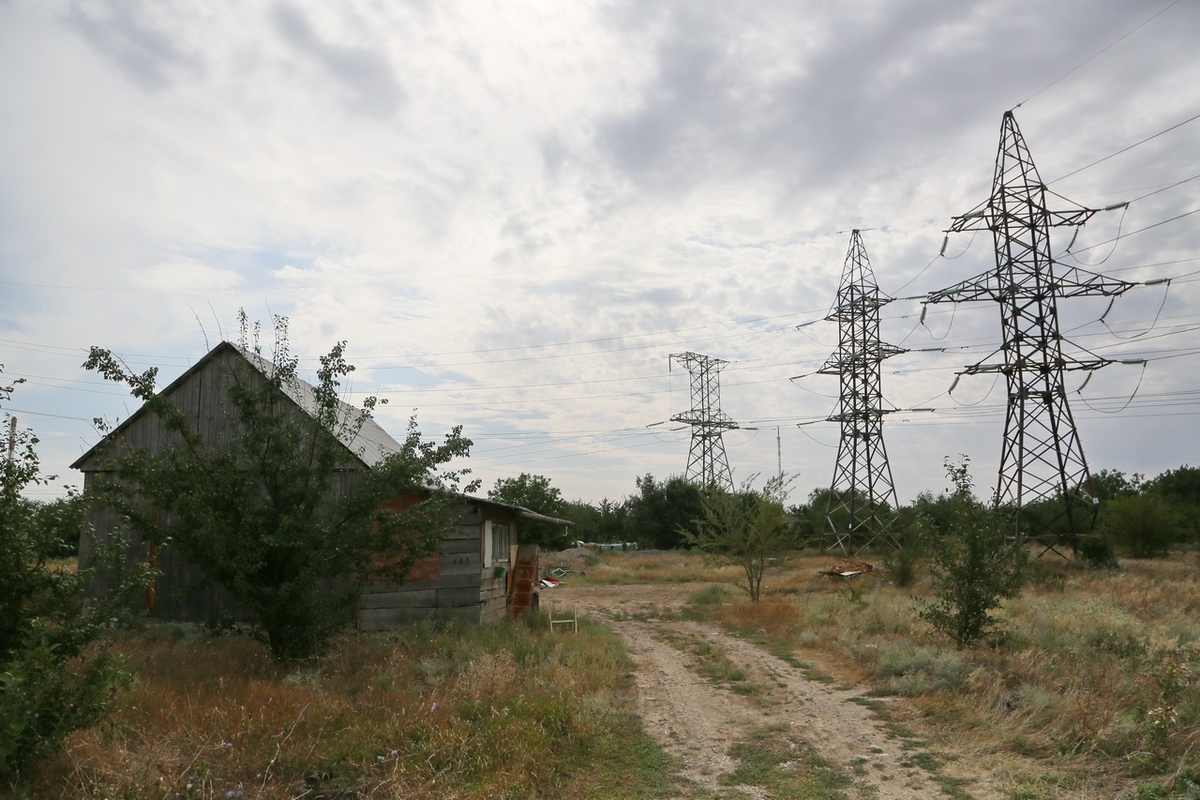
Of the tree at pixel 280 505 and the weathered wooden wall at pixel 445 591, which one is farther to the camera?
the weathered wooden wall at pixel 445 591

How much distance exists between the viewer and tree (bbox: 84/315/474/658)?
39.5 ft

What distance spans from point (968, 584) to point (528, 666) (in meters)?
7.48

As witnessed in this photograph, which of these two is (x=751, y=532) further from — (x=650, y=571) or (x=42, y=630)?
(x=42, y=630)

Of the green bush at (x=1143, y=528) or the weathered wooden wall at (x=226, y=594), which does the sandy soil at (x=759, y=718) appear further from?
the green bush at (x=1143, y=528)

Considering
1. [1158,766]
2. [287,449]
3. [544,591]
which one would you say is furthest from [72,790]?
[544,591]

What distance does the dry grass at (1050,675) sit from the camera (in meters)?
8.04

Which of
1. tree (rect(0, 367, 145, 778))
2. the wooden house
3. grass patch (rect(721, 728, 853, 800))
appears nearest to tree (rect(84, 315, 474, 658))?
the wooden house

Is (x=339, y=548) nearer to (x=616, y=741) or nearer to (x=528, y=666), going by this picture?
(x=528, y=666)

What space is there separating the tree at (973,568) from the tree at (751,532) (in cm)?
1229

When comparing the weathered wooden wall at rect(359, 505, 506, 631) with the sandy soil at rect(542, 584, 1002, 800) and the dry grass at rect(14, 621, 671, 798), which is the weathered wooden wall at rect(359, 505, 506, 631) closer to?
the sandy soil at rect(542, 584, 1002, 800)

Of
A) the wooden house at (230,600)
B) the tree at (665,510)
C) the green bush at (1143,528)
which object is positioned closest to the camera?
the wooden house at (230,600)

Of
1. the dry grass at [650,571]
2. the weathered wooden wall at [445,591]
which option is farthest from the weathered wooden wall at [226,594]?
the dry grass at [650,571]

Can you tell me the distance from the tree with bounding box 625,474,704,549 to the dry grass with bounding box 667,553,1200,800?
37441 mm

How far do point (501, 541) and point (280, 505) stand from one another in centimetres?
851
